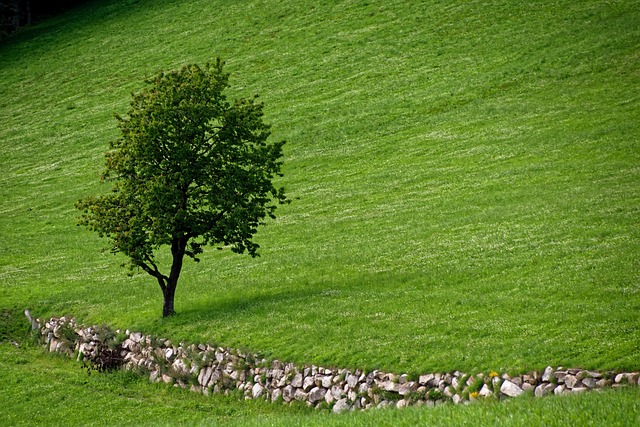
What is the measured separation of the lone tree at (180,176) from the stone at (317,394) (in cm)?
1104

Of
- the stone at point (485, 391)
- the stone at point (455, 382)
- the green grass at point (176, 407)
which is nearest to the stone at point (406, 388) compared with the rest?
the stone at point (455, 382)

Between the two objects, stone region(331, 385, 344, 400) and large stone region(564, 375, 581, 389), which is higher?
large stone region(564, 375, 581, 389)

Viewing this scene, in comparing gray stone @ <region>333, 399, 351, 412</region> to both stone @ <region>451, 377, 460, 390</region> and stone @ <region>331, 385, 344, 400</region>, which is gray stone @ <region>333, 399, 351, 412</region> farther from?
stone @ <region>451, 377, 460, 390</region>

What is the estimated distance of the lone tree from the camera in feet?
116

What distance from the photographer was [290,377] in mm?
27172

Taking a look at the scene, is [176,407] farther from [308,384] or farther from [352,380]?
[352,380]

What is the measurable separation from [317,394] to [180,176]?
557 inches

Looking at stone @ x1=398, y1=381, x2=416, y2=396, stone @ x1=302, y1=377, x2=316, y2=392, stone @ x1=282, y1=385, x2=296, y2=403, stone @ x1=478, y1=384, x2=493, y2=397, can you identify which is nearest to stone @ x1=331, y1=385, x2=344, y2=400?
stone @ x1=302, y1=377, x2=316, y2=392

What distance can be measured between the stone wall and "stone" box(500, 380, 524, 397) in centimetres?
3

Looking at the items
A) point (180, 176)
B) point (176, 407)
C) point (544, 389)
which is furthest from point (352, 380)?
point (180, 176)

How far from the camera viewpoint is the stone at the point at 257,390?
27.8m

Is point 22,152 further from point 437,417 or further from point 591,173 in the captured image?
point 437,417

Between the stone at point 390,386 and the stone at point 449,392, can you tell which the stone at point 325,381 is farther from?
the stone at point 449,392

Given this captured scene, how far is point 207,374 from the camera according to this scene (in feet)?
98.8
